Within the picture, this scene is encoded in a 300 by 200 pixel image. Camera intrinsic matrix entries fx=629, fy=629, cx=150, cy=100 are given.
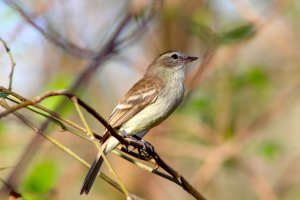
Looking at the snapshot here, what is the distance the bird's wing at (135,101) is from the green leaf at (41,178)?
615 mm

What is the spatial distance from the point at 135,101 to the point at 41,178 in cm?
104

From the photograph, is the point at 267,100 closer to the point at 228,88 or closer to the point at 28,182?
the point at 228,88

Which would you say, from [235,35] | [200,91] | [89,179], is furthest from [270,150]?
[89,179]

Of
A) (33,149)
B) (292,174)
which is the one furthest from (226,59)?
(33,149)

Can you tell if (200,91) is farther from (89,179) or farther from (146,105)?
(89,179)

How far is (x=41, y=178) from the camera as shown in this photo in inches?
194

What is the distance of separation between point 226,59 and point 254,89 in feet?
1.72

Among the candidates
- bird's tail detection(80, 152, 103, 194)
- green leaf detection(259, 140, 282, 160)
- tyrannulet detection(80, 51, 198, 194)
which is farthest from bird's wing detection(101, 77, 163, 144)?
green leaf detection(259, 140, 282, 160)

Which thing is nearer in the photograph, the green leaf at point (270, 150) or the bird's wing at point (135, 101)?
the bird's wing at point (135, 101)

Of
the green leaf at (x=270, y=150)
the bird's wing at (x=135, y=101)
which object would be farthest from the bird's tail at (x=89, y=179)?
the green leaf at (x=270, y=150)

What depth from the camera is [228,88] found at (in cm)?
735

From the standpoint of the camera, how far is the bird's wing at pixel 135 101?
516 cm

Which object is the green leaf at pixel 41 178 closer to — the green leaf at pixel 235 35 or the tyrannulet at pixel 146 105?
the tyrannulet at pixel 146 105

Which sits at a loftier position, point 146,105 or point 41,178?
point 146,105
